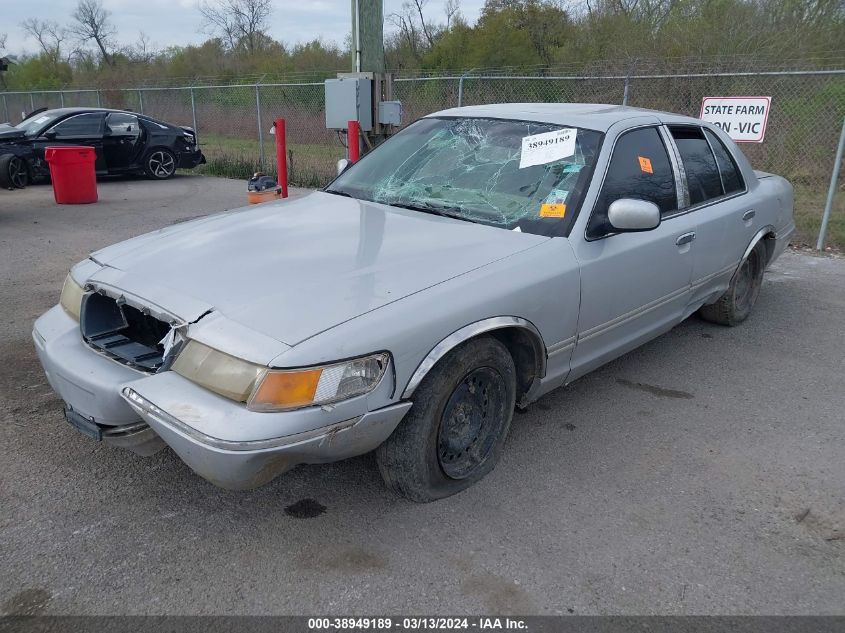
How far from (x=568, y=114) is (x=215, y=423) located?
2.68 metres

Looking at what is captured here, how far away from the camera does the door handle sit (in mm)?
3900

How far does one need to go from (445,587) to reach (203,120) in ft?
65.4

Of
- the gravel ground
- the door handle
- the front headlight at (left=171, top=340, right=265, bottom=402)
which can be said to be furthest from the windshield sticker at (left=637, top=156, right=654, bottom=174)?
the front headlight at (left=171, top=340, right=265, bottom=402)

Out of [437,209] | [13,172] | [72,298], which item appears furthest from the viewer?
[13,172]

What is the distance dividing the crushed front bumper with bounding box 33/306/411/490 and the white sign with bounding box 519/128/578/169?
1696 mm

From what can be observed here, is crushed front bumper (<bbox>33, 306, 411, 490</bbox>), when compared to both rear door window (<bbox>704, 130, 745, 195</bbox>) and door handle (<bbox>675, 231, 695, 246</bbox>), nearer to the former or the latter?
door handle (<bbox>675, 231, 695, 246</bbox>)

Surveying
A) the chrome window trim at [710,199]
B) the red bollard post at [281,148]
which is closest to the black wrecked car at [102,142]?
the red bollard post at [281,148]

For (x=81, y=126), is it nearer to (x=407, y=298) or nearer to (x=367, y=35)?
(x=367, y=35)

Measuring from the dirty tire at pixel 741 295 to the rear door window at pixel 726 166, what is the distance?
0.59 m

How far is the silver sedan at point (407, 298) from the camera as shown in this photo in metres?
2.35

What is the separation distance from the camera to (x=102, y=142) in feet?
41.7

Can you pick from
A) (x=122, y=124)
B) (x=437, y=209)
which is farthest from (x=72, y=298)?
(x=122, y=124)

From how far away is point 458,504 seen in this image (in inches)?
115

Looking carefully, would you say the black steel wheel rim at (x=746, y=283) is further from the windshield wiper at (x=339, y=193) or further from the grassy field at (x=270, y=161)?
the grassy field at (x=270, y=161)
